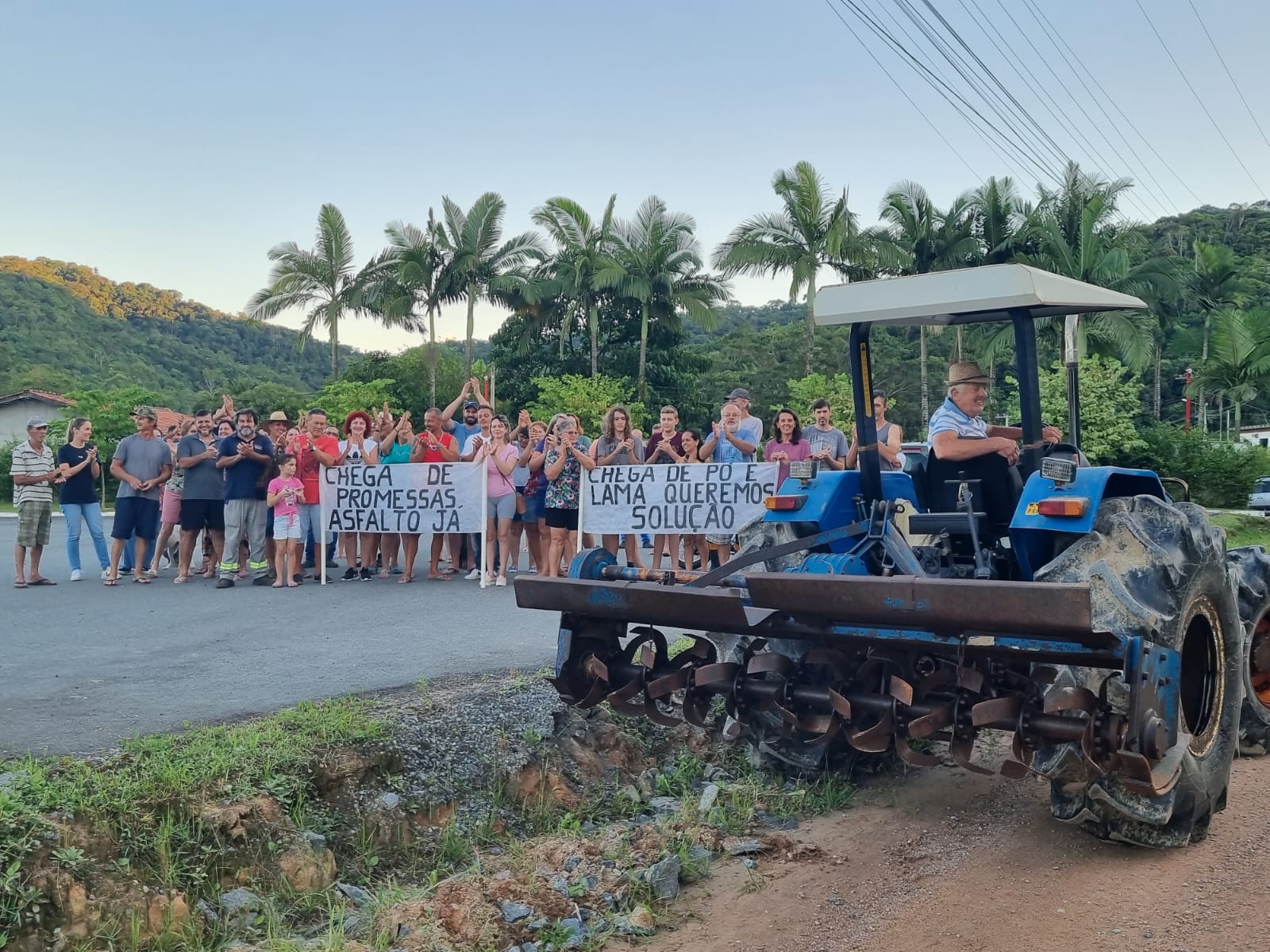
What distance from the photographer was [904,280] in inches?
196

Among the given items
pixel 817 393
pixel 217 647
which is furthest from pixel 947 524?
pixel 817 393

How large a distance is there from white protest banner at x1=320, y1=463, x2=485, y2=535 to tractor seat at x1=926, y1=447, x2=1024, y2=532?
24.6ft

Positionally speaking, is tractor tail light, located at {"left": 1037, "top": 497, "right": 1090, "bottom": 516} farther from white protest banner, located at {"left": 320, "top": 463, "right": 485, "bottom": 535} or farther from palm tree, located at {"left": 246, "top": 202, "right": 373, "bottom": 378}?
palm tree, located at {"left": 246, "top": 202, "right": 373, "bottom": 378}

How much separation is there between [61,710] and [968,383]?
17.2ft

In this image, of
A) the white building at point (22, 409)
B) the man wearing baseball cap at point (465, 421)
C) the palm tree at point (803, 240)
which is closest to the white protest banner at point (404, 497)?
the man wearing baseball cap at point (465, 421)

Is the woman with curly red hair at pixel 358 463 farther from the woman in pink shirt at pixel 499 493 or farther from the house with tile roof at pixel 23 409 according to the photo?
the house with tile roof at pixel 23 409

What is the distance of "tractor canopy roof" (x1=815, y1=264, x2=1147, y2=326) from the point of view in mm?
4754

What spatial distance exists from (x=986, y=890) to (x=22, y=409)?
231 feet

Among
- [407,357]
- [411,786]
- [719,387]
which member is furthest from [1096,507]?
[407,357]

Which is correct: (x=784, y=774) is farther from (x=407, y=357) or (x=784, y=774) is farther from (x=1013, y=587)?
(x=407, y=357)

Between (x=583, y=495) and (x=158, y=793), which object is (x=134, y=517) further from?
(x=158, y=793)

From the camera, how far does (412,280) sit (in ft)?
140

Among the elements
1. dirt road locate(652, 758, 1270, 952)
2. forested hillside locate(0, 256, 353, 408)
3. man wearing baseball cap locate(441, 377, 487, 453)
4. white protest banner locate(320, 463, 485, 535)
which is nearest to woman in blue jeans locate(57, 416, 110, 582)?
white protest banner locate(320, 463, 485, 535)

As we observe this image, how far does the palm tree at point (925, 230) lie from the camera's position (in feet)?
123
